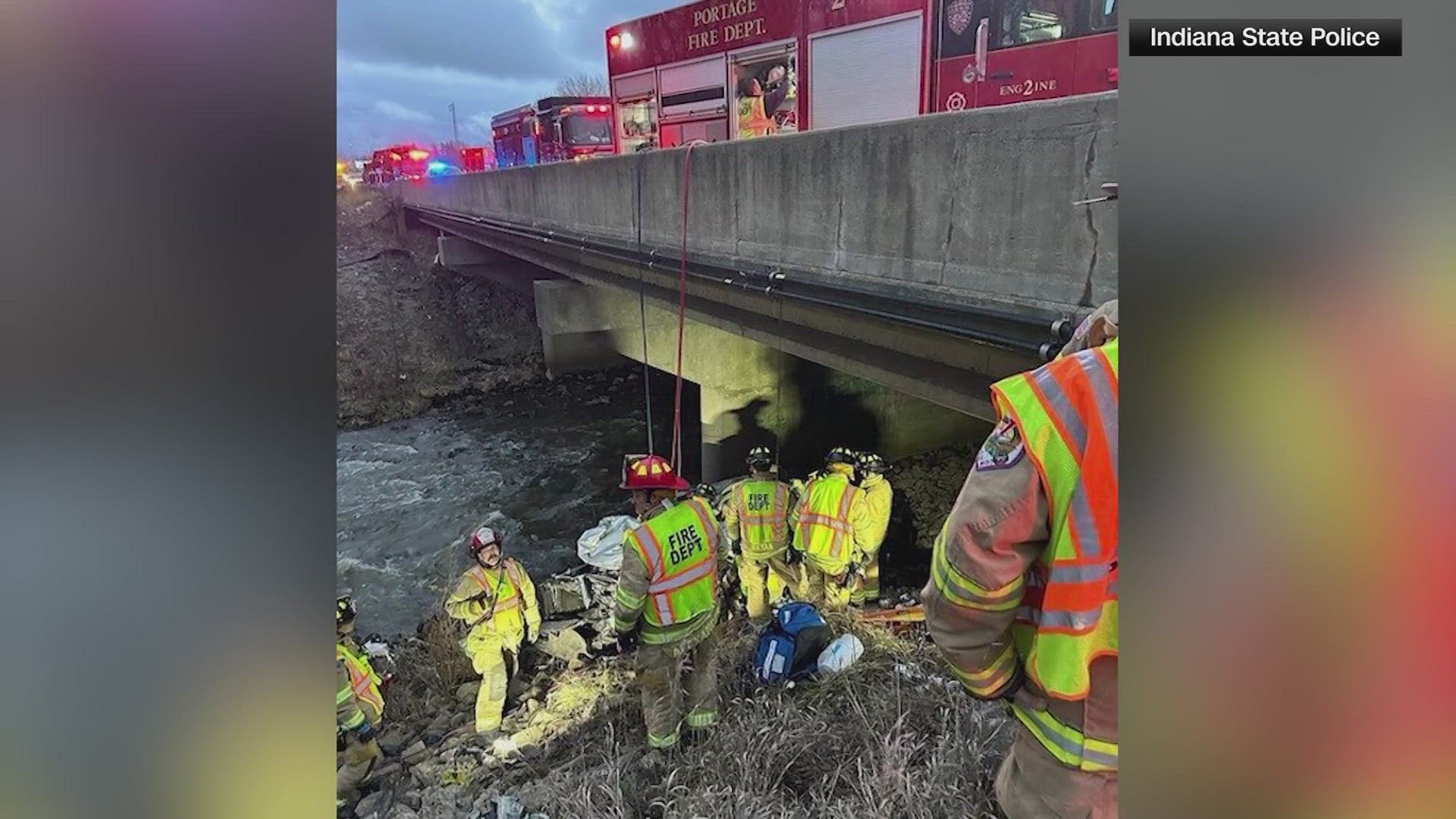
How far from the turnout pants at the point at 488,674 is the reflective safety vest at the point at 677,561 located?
1.49m

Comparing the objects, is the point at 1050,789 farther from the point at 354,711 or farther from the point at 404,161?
the point at 404,161

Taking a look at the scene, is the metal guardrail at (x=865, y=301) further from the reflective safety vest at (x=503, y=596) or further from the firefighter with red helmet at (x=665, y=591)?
the reflective safety vest at (x=503, y=596)

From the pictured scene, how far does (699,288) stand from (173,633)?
24.6 feet

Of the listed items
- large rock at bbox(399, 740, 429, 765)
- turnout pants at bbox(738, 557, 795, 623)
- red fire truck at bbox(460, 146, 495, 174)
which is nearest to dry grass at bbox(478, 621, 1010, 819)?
large rock at bbox(399, 740, 429, 765)

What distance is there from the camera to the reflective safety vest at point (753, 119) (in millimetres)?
10875

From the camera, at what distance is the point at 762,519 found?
7039mm

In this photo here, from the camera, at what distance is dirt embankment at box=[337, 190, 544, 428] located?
1605 centimetres

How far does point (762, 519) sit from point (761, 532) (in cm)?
12

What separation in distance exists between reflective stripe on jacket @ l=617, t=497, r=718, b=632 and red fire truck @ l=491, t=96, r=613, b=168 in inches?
636

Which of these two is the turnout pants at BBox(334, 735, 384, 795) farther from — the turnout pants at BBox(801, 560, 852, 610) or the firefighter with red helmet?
the turnout pants at BBox(801, 560, 852, 610)

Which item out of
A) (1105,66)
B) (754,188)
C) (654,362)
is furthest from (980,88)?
(654,362)

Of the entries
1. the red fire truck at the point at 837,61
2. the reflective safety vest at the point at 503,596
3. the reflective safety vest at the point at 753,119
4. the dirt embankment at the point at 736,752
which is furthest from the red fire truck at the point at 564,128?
the dirt embankment at the point at 736,752

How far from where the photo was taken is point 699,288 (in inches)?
315

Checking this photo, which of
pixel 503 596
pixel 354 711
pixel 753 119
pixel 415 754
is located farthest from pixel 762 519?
pixel 753 119
